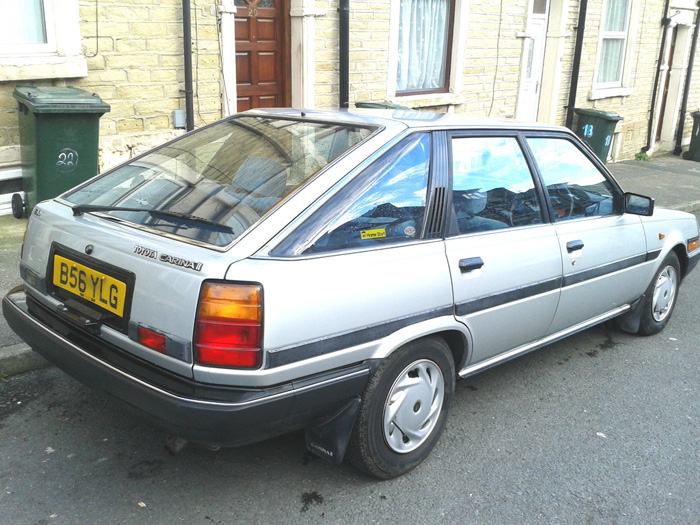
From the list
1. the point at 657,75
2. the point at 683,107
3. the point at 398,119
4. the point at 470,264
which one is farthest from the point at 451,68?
the point at 683,107

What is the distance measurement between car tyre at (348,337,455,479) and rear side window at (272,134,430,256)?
0.52 meters

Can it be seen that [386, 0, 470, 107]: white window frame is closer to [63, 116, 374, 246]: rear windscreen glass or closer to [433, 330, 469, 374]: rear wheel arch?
[63, 116, 374, 246]: rear windscreen glass

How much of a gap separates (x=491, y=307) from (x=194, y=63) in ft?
17.4

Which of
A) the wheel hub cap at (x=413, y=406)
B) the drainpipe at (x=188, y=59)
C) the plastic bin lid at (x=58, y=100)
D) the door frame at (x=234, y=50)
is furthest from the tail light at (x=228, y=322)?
the door frame at (x=234, y=50)

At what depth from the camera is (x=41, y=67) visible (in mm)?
6387

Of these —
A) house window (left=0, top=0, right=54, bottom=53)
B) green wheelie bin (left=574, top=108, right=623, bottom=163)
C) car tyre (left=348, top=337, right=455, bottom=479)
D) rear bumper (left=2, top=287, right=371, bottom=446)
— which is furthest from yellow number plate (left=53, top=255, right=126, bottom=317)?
green wheelie bin (left=574, top=108, right=623, bottom=163)

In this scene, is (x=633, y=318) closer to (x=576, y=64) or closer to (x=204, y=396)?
(x=204, y=396)

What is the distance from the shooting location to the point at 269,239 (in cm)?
264

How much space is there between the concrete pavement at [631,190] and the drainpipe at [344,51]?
4.29 meters

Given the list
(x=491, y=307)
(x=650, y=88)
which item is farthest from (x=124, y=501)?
(x=650, y=88)

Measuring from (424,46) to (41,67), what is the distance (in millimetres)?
5887

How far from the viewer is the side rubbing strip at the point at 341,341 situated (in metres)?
2.56

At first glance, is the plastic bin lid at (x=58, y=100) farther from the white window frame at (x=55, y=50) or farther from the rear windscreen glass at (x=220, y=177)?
the rear windscreen glass at (x=220, y=177)

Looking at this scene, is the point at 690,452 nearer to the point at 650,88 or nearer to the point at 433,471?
the point at 433,471
